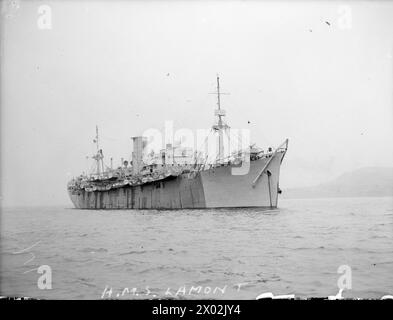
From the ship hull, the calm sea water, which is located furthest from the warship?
the calm sea water

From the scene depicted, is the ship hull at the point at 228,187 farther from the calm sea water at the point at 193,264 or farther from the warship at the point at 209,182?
the calm sea water at the point at 193,264

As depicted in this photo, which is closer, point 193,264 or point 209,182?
point 193,264

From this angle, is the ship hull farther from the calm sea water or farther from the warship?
the calm sea water

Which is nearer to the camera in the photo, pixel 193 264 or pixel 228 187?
pixel 193 264

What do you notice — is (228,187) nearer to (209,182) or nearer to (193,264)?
(209,182)

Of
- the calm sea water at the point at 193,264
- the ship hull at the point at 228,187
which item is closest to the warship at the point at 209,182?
the ship hull at the point at 228,187

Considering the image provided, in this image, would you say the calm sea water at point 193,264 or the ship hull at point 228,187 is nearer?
the calm sea water at point 193,264

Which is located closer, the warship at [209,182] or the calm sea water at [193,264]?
the calm sea water at [193,264]

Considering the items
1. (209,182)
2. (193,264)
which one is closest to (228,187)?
(209,182)

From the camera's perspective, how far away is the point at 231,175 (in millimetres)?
15469

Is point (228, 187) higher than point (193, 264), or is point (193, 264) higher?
point (228, 187)

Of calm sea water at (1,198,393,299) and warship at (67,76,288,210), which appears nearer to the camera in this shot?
calm sea water at (1,198,393,299)
